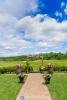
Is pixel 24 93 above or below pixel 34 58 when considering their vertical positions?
below

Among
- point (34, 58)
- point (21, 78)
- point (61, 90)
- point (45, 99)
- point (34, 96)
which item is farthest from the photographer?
point (34, 58)

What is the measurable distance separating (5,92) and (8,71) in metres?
19.5

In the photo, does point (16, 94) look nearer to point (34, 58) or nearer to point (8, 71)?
point (8, 71)

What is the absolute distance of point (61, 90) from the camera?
2050 centimetres

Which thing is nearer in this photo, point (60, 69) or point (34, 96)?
point (34, 96)

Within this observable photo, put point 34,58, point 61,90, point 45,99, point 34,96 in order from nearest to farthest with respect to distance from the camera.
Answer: point 45,99
point 34,96
point 61,90
point 34,58

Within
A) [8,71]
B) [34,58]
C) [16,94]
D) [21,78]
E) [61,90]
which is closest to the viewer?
[16,94]

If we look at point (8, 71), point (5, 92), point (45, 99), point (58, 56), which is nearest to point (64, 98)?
point (45, 99)

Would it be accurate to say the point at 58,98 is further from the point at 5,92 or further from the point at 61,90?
the point at 5,92

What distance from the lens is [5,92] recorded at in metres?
20.0

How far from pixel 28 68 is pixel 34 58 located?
21.6 m

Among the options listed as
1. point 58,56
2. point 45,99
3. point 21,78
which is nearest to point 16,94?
point 45,99

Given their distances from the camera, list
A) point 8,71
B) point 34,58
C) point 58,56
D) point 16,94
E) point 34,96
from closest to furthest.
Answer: point 34,96 → point 16,94 → point 8,71 → point 34,58 → point 58,56

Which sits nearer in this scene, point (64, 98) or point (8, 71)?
point (64, 98)
